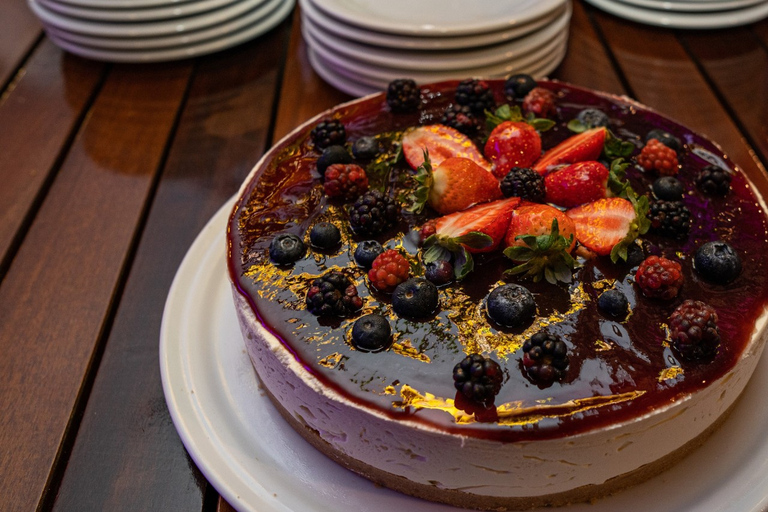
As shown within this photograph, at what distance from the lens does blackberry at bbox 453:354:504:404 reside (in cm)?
119

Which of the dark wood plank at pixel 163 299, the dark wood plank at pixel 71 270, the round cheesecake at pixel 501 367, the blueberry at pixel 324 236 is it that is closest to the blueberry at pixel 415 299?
the round cheesecake at pixel 501 367

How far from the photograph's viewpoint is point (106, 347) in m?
1.73

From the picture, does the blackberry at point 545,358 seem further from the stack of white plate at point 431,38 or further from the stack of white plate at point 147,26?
the stack of white plate at point 147,26

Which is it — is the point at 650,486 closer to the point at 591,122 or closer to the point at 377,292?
the point at 377,292

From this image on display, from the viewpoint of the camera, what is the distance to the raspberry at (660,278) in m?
1.35

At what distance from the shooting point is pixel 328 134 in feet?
5.88

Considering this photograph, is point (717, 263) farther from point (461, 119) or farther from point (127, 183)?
point (127, 183)

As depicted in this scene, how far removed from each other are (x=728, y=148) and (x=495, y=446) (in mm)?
1550

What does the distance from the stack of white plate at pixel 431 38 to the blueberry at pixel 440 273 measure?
1.04 m

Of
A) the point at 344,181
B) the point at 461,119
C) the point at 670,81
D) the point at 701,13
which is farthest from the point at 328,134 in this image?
the point at 701,13

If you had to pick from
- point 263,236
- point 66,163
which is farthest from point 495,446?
point 66,163

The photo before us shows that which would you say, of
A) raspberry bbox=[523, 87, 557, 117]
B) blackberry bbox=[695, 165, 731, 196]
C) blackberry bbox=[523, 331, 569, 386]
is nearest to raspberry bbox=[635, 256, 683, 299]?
blackberry bbox=[523, 331, 569, 386]

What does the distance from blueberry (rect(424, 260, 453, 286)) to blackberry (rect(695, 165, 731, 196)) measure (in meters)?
0.70

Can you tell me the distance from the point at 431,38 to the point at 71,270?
131 centimetres
